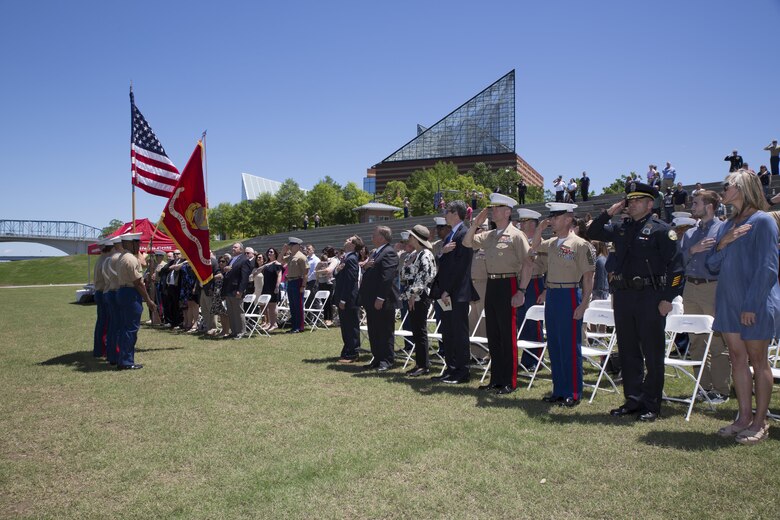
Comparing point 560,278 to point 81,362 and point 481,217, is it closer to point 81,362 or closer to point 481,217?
point 481,217

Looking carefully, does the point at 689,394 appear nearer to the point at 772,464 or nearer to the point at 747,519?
the point at 772,464

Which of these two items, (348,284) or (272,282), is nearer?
(348,284)

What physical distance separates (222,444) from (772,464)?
4.30m

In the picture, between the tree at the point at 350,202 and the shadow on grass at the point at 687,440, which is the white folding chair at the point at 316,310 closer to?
the shadow on grass at the point at 687,440

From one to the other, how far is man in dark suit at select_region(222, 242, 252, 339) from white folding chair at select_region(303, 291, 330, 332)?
1.61m

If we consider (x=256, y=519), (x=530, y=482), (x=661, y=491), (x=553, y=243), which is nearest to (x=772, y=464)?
(x=661, y=491)

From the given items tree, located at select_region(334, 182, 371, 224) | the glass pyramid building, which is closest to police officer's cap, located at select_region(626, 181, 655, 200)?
tree, located at select_region(334, 182, 371, 224)

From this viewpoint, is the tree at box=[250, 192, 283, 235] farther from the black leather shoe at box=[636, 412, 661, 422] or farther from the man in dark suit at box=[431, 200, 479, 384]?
the black leather shoe at box=[636, 412, 661, 422]

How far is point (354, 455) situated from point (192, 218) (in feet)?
25.9

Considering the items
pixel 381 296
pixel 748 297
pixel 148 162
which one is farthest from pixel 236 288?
pixel 748 297

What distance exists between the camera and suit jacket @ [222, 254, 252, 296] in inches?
485

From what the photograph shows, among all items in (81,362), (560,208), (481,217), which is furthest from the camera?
(81,362)

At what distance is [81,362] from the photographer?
390 inches

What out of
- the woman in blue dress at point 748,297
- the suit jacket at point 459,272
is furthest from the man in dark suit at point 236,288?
the woman in blue dress at point 748,297
